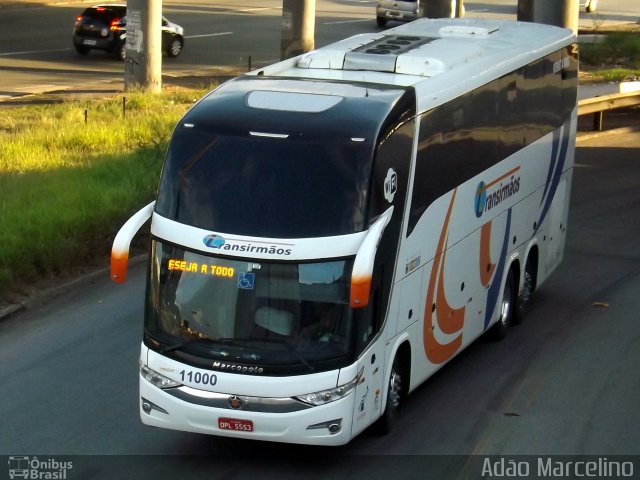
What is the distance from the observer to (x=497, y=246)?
1510 cm

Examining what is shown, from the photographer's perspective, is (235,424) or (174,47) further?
(174,47)

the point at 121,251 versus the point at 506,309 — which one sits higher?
the point at 121,251

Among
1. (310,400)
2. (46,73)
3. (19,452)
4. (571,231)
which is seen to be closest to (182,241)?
(310,400)

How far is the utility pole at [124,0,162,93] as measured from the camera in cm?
3350

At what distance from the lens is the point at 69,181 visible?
20766mm

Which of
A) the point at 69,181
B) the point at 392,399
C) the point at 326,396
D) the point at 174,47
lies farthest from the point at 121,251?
the point at 174,47

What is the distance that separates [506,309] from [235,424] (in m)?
5.90

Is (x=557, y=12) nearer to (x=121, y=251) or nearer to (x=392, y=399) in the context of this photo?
(x=392, y=399)

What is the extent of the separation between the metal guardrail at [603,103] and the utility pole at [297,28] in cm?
997

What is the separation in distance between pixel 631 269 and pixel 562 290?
5.58ft

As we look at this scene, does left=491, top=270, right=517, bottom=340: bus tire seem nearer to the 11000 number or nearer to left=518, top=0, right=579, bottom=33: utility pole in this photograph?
the 11000 number

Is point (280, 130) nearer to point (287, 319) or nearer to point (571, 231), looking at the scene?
point (287, 319)

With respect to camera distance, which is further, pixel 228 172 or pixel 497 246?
pixel 497 246

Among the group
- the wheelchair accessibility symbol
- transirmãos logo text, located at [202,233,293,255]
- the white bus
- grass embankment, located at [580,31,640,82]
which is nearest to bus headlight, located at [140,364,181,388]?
the white bus
